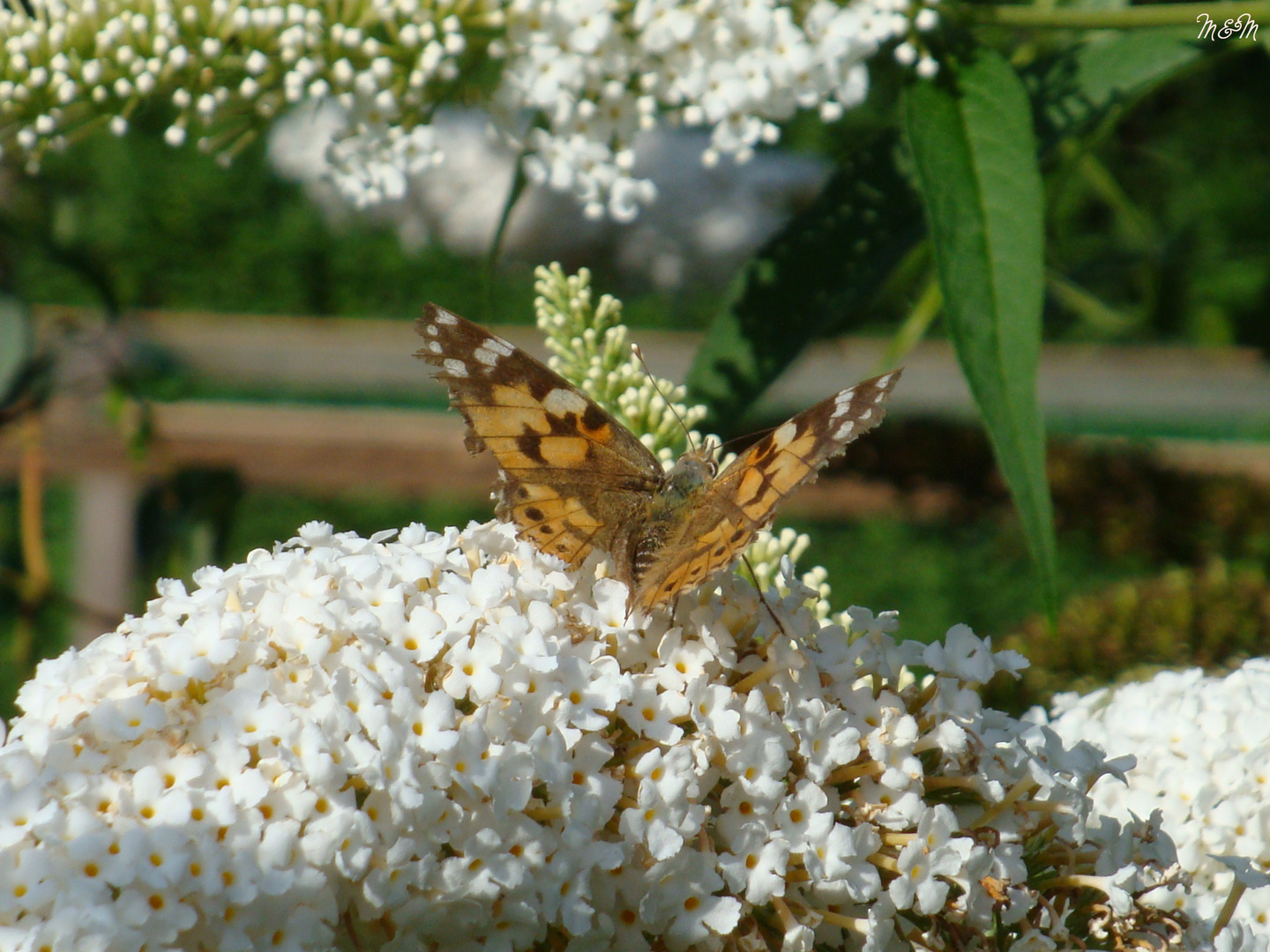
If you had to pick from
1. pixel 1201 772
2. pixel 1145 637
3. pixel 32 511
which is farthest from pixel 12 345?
pixel 1145 637

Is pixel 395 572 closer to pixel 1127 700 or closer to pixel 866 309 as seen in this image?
pixel 1127 700

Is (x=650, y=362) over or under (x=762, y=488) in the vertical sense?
under

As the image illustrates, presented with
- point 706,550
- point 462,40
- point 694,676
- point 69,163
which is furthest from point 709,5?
point 69,163

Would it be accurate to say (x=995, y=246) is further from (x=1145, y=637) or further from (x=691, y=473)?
(x=1145, y=637)

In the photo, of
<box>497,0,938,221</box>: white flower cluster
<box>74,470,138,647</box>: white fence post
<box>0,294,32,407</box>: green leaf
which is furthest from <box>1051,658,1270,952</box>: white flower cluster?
<box>74,470,138,647</box>: white fence post

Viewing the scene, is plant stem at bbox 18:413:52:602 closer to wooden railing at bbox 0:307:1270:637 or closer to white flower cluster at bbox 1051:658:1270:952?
wooden railing at bbox 0:307:1270:637

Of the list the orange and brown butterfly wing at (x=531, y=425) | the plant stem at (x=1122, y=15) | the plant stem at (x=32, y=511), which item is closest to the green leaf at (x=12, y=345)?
the plant stem at (x=32, y=511)
